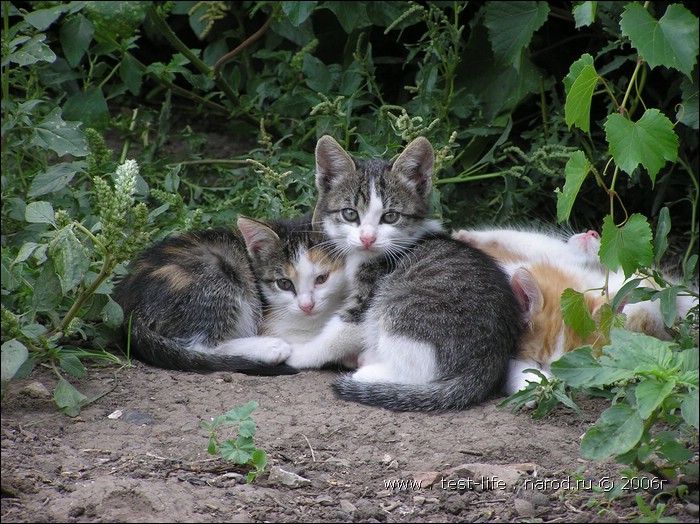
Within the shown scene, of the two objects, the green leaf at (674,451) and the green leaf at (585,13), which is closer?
the green leaf at (674,451)

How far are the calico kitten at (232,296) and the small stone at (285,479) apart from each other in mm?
1240

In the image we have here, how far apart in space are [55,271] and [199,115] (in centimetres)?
395

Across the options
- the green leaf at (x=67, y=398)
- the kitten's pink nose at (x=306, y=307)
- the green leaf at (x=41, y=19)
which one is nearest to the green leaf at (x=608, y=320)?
the kitten's pink nose at (x=306, y=307)

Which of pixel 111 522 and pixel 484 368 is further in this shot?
pixel 484 368

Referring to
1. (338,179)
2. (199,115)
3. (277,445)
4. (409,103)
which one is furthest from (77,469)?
(199,115)

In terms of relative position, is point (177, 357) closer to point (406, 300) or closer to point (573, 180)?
point (406, 300)

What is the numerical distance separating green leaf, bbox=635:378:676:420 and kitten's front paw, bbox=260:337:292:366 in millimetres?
2167

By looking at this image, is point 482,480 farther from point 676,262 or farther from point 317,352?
point 676,262

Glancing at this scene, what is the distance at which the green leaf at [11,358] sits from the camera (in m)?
2.89

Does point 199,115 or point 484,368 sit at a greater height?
point 199,115

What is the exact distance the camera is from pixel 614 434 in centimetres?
257

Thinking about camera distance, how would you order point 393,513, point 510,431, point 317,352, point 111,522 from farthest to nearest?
Result: point 317,352
point 510,431
point 393,513
point 111,522

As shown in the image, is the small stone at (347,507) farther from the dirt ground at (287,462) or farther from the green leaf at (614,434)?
the green leaf at (614,434)

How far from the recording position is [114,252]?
3.31 metres
